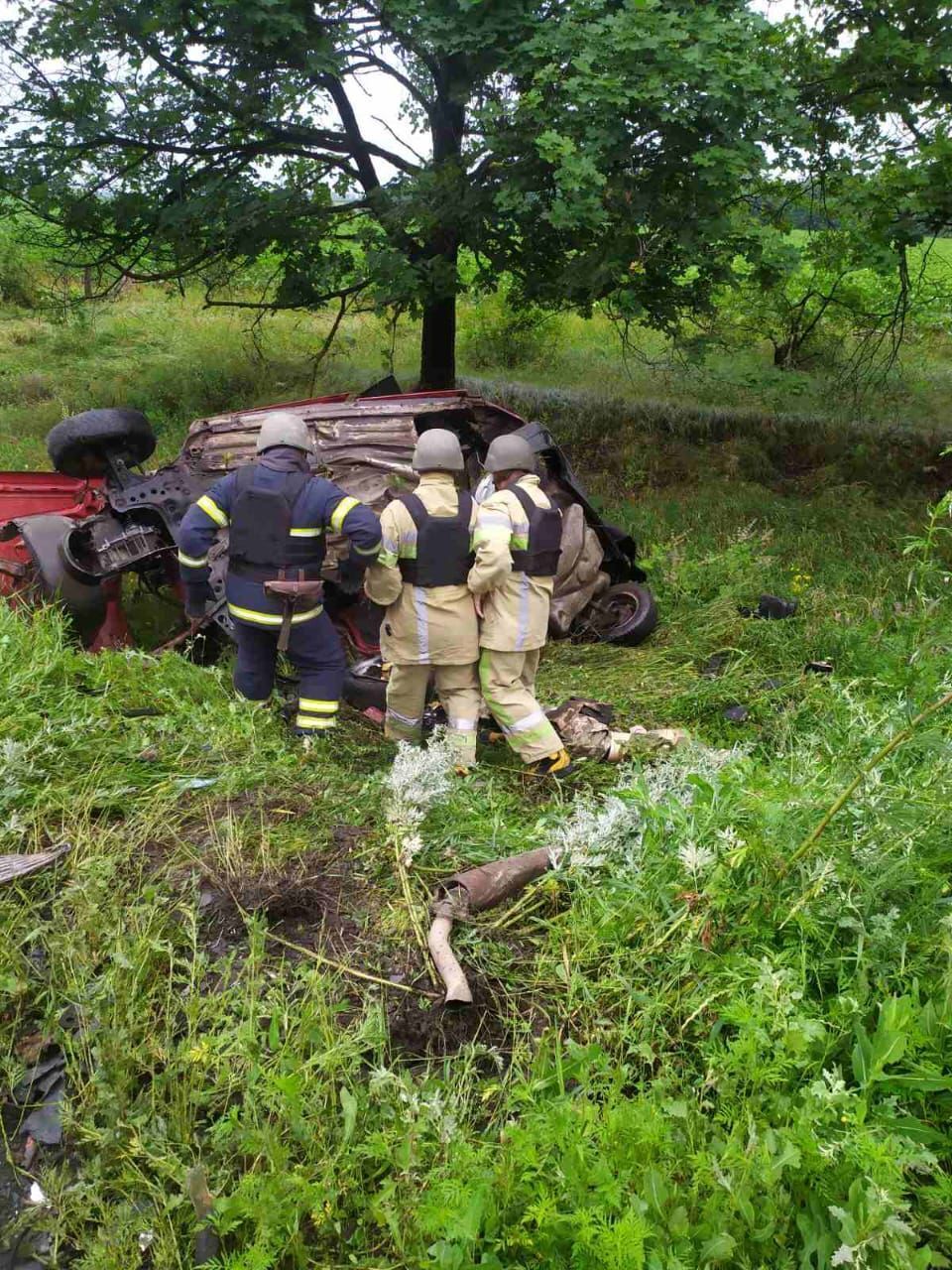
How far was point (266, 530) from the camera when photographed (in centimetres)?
459

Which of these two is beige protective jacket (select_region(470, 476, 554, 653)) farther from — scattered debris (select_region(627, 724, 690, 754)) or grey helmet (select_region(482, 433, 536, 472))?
scattered debris (select_region(627, 724, 690, 754))

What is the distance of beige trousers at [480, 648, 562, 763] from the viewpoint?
4.61 m

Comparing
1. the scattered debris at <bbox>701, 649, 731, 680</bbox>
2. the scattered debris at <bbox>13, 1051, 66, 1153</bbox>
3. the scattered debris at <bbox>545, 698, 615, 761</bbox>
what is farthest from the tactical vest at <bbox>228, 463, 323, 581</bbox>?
the scattered debris at <bbox>13, 1051, 66, 1153</bbox>

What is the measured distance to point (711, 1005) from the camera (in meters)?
2.39

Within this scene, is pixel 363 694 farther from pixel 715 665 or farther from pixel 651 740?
pixel 715 665

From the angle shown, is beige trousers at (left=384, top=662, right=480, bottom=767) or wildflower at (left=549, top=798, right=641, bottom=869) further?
beige trousers at (left=384, top=662, right=480, bottom=767)

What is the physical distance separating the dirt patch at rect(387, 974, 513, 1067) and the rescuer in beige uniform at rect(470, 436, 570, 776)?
2074 millimetres

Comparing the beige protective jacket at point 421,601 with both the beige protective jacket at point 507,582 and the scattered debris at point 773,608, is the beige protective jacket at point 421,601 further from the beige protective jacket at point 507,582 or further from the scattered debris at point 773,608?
the scattered debris at point 773,608

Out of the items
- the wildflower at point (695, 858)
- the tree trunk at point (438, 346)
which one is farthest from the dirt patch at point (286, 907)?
the tree trunk at point (438, 346)

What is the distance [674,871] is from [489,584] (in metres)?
2.20

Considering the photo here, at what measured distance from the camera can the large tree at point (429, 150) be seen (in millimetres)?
6035

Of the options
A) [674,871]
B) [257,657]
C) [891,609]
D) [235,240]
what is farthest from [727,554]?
[235,240]

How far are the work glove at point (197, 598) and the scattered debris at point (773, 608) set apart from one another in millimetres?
3626

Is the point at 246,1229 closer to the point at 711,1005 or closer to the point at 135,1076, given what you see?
the point at 135,1076
